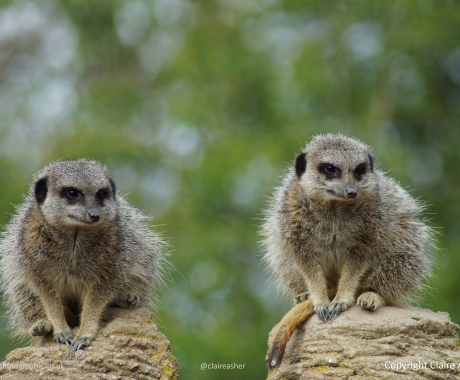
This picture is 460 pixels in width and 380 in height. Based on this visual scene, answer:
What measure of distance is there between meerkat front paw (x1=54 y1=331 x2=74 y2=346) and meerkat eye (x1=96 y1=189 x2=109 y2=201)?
122cm

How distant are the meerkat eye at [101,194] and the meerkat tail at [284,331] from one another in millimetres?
1946

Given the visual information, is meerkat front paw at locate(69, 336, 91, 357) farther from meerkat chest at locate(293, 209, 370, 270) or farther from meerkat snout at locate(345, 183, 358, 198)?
meerkat snout at locate(345, 183, 358, 198)

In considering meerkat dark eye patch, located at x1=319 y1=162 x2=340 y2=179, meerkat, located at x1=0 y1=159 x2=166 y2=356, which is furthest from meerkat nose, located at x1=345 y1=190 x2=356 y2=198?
meerkat, located at x1=0 y1=159 x2=166 y2=356

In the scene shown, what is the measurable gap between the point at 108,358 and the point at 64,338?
1.78ft

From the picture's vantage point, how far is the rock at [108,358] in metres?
6.48

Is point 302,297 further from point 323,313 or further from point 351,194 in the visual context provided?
point 351,194

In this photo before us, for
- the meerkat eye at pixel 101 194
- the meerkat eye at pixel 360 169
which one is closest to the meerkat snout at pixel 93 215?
the meerkat eye at pixel 101 194

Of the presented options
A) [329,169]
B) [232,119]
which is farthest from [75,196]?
[232,119]

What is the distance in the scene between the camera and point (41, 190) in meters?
7.46

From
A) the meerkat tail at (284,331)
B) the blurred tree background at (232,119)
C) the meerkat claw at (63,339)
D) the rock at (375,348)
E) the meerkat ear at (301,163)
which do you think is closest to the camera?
the rock at (375,348)

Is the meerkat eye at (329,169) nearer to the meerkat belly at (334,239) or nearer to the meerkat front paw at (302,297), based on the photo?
the meerkat belly at (334,239)

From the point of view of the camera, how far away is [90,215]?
7039mm

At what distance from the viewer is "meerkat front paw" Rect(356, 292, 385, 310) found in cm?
718

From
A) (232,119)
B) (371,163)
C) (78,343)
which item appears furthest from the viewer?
(232,119)
